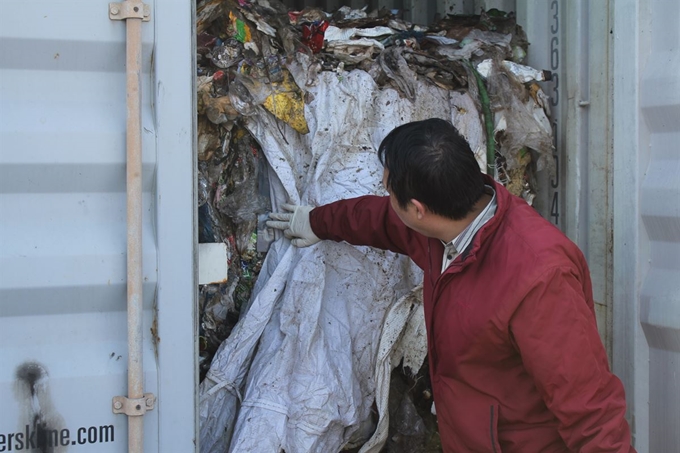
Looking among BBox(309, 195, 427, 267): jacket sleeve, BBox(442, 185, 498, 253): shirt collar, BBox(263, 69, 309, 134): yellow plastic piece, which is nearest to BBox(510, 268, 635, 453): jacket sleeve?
BBox(442, 185, 498, 253): shirt collar

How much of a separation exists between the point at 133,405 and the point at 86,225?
16.1 inches

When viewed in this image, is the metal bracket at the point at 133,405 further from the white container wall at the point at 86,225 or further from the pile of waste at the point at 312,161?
the pile of waste at the point at 312,161

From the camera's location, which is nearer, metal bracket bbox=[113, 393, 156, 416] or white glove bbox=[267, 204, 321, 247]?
metal bracket bbox=[113, 393, 156, 416]

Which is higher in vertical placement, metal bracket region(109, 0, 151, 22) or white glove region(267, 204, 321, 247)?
metal bracket region(109, 0, 151, 22)

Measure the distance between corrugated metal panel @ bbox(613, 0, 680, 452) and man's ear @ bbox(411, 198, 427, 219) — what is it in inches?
32.9

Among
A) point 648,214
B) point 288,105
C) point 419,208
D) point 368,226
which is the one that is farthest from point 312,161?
point 648,214

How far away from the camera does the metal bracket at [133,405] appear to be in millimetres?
1594

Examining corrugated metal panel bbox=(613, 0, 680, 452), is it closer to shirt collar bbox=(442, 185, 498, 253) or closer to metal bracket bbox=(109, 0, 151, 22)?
shirt collar bbox=(442, 185, 498, 253)

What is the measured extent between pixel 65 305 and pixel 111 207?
9.3 inches

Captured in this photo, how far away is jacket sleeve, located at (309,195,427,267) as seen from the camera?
225 centimetres

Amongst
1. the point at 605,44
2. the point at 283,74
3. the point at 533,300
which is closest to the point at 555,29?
the point at 605,44

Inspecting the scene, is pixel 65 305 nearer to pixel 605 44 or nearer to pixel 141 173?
pixel 141 173

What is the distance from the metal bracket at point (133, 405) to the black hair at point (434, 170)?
76 cm

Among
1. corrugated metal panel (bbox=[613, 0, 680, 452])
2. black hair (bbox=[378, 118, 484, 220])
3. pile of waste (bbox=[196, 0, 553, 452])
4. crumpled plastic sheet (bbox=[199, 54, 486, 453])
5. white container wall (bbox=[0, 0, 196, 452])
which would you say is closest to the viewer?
white container wall (bbox=[0, 0, 196, 452])
